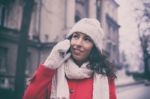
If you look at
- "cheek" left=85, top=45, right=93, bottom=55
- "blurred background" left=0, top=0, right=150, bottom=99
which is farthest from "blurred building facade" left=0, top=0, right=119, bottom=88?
"cheek" left=85, top=45, right=93, bottom=55

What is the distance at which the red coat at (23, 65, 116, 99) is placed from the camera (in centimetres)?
247

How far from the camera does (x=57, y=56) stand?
8.31 ft

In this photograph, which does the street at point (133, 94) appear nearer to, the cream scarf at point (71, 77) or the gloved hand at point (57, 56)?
the cream scarf at point (71, 77)

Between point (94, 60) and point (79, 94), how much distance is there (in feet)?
1.25

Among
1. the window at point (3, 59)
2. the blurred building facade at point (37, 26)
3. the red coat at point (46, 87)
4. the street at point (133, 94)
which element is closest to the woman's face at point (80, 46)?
the red coat at point (46, 87)

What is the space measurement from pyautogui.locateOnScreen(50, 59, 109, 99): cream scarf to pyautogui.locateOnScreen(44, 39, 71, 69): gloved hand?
0.23ft

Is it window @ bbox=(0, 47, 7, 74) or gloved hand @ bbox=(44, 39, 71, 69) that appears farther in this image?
window @ bbox=(0, 47, 7, 74)

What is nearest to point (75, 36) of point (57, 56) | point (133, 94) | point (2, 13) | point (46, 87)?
point (57, 56)

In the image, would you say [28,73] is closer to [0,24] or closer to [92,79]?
[0,24]

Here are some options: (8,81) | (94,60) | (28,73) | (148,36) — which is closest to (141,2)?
(148,36)

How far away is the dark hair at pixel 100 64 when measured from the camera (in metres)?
2.78

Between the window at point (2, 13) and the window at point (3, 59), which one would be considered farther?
the window at point (2, 13)

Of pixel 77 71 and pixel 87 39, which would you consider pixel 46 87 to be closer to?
pixel 77 71

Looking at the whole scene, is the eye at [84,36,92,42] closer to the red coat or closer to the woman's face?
the woman's face
